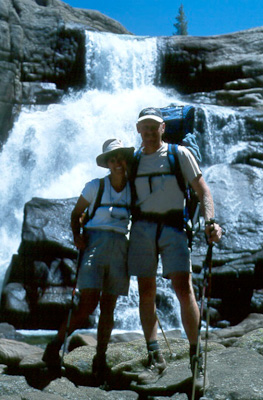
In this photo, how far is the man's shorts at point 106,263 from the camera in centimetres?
471

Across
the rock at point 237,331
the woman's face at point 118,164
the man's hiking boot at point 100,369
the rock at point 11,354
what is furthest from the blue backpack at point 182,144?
the rock at point 237,331

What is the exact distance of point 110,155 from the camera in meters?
4.93

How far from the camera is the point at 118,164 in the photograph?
4891 mm

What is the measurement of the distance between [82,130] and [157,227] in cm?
1873

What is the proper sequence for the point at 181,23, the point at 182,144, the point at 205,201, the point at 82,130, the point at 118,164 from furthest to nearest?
the point at 181,23
the point at 82,130
the point at 182,144
the point at 118,164
the point at 205,201

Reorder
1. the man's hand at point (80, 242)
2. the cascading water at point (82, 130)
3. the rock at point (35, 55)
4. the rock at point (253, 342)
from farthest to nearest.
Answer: the rock at point (35, 55), the cascading water at point (82, 130), the rock at point (253, 342), the man's hand at point (80, 242)

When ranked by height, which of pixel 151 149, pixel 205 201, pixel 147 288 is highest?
pixel 151 149

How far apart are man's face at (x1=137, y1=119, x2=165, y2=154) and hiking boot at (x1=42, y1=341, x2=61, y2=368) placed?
2016 mm

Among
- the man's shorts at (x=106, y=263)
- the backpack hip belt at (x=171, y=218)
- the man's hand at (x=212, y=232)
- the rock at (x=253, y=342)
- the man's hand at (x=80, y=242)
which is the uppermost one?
the backpack hip belt at (x=171, y=218)

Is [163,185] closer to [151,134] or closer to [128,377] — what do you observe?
[151,134]

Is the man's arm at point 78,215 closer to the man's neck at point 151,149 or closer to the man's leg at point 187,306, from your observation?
the man's neck at point 151,149

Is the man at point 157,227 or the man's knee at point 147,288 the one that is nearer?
the man at point 157,227

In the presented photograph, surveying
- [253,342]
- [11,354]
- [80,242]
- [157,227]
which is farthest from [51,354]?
[253,342]

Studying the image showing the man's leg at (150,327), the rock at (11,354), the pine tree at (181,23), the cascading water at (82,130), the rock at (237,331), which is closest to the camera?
the man's leg at (150,327)
